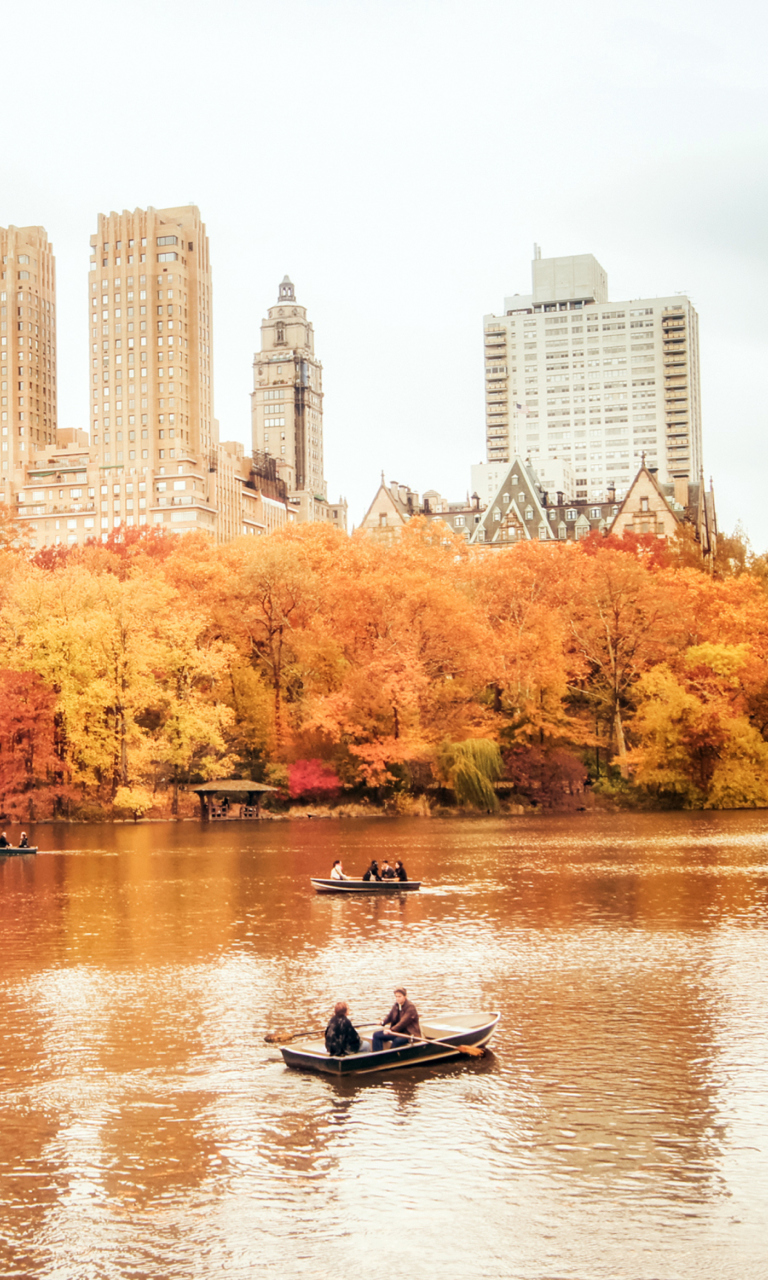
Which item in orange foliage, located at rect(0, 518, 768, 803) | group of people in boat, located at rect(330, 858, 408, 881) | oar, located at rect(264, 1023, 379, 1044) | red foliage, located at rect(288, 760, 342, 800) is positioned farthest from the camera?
red foliage, located at rect(288, 760, 342, 800)

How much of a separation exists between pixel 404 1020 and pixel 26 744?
6038 cm

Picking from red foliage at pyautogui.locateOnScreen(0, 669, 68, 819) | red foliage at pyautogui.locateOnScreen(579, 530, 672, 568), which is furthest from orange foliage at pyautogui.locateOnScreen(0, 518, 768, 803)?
red foliage at pyautogui.locateOnScreen(579, 530, 672, 568)

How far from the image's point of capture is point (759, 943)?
117 feet

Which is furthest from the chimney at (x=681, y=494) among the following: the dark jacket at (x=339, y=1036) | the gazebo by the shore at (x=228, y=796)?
the dark jacket at (x=339, y=1036)

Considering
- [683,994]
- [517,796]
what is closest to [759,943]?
[683,994]

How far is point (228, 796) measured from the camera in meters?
86.6

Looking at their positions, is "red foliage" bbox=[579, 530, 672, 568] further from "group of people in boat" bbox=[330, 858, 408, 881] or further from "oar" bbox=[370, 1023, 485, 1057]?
"oar" bbox=[370, 1023, 485, 1057]

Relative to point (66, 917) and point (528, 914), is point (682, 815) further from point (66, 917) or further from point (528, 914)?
point (66, 917)

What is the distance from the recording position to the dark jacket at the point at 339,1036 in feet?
77.2

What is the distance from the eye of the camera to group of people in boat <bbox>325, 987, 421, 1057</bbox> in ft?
77.2

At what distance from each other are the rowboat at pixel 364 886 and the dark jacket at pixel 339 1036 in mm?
21485

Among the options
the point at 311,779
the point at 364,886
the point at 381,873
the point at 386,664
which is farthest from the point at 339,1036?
the point at 311,779

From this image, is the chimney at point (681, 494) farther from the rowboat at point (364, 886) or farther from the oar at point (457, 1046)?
the oar at point (457, 1046)

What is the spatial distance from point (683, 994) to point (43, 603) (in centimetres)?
6192
